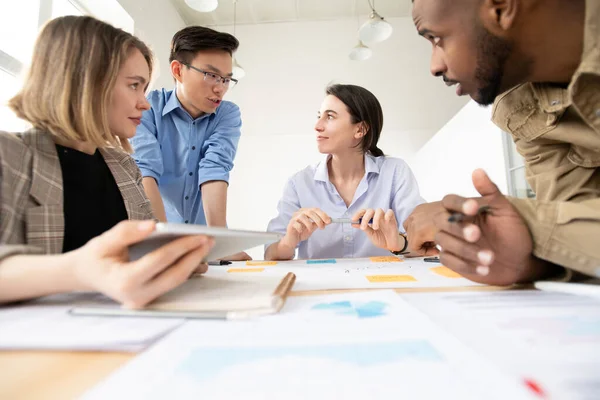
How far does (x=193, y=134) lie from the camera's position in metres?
1.36

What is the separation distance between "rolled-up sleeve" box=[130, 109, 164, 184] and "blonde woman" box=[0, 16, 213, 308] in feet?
1.11

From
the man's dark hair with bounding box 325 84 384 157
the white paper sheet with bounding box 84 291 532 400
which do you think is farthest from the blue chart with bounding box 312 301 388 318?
the man's dark hair with bounding box 325 84 384 157

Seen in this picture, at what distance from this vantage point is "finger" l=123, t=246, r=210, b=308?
0.36 m

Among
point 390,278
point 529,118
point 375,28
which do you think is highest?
point 375,28

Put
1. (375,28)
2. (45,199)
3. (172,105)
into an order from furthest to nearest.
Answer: (375,28), (172,105), (45,199)

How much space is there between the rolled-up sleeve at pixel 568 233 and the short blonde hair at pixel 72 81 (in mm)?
788

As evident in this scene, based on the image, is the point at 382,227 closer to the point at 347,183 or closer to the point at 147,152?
the point at 347,183

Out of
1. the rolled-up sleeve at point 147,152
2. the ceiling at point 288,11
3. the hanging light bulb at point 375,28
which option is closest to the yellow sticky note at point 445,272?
the rolled-up sleeve at point 147,152

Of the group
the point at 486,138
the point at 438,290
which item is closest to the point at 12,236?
the point at 438,290

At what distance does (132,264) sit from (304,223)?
61cm

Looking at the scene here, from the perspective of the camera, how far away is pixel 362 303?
388 mm

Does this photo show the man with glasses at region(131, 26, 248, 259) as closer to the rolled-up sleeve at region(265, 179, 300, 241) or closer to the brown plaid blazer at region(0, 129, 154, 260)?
the rolled-up sleeve at region(265, 179, 300, 241)

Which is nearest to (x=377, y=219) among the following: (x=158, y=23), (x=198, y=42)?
(x=198, y=42)

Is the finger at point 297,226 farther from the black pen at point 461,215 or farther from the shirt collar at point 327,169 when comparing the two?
the black pen at point 461,215
